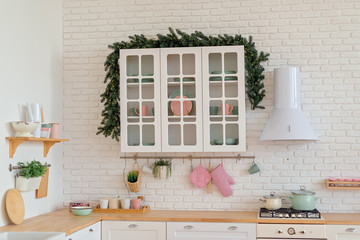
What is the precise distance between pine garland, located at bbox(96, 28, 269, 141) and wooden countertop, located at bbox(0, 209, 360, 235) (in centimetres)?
86

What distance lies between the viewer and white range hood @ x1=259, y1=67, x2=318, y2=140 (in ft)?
16.0

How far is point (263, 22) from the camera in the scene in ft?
17.5

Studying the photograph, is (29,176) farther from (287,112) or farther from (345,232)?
(345,232)

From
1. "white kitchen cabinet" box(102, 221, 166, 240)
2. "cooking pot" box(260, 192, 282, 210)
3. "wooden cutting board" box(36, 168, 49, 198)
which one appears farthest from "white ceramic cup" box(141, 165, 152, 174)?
"cooking pot" box(260, 192, 282, 210)

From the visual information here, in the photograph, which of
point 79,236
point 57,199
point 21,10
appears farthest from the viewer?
point 57,199

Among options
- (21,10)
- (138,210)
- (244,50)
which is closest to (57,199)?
(138,210)

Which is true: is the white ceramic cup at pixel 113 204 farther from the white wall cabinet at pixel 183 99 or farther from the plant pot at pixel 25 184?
the plant pot at pixel 25 184

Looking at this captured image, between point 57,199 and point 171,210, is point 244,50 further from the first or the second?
point 57,199

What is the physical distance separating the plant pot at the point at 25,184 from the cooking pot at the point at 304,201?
7.85 feet

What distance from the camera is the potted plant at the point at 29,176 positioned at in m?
4.50

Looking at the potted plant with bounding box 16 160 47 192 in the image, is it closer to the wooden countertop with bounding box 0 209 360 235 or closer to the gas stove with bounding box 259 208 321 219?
the wooden countertop with bounding box 0 209 360 235

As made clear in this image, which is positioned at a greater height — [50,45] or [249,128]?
A: [50,45]

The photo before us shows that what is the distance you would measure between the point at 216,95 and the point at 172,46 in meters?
0.68

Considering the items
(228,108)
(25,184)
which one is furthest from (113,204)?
(228,108)
